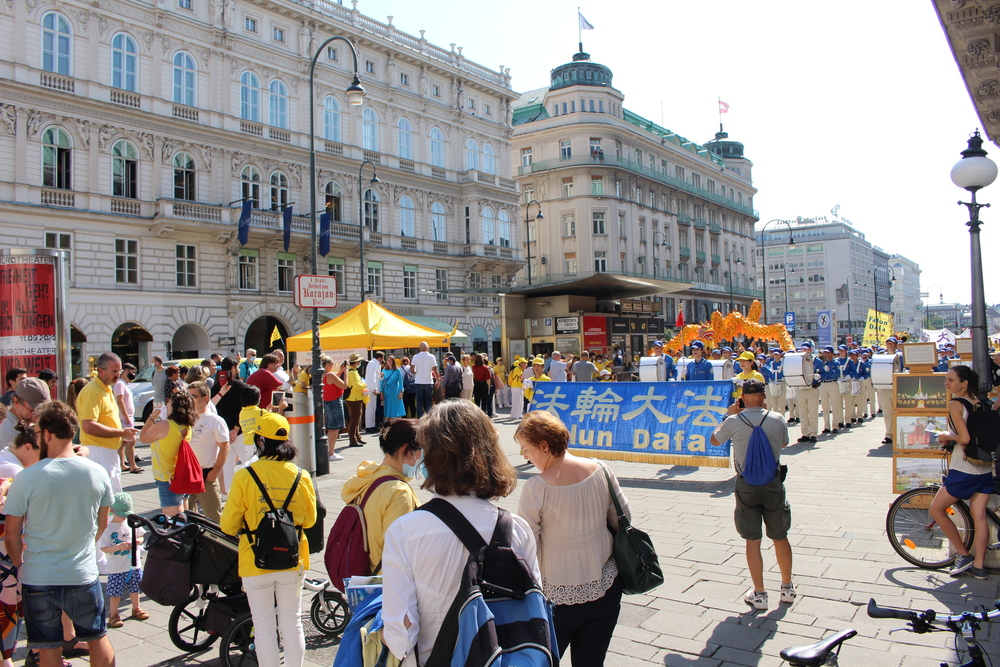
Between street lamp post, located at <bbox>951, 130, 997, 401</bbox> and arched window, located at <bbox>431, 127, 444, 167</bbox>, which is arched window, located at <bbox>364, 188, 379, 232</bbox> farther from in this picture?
street lamp post, located at <bbox>951, 130, 997, 401</bbox>

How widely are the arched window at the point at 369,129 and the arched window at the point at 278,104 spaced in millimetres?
4604

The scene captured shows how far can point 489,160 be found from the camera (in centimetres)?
4634

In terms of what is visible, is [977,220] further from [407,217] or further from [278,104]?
[407,217]

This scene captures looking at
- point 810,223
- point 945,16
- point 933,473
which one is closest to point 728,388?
point 933,473

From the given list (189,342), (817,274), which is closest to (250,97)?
(189,342)

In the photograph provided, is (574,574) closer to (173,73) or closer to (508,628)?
(508,628)

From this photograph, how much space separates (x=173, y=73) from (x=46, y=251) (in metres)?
23.3

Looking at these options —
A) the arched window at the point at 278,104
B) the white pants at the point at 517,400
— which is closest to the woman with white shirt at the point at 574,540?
the white pants at the point at 517,400

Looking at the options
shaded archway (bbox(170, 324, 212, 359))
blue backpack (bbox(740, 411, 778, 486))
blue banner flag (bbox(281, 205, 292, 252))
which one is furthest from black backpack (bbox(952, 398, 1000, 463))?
shaded archway (bbox(170, 324, 212, 359))

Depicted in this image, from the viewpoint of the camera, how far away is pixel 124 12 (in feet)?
94.2

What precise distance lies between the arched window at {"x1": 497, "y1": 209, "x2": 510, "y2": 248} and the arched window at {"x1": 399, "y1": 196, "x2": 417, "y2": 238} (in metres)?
6.79

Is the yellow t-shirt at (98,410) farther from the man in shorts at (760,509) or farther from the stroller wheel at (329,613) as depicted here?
the man in shorts at (760,509)

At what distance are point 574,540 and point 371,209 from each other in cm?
3701

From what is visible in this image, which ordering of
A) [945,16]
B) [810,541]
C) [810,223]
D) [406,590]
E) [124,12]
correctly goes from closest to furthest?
[406,590] → [810,541] → [945,16] → [124,12] → [810,223]
